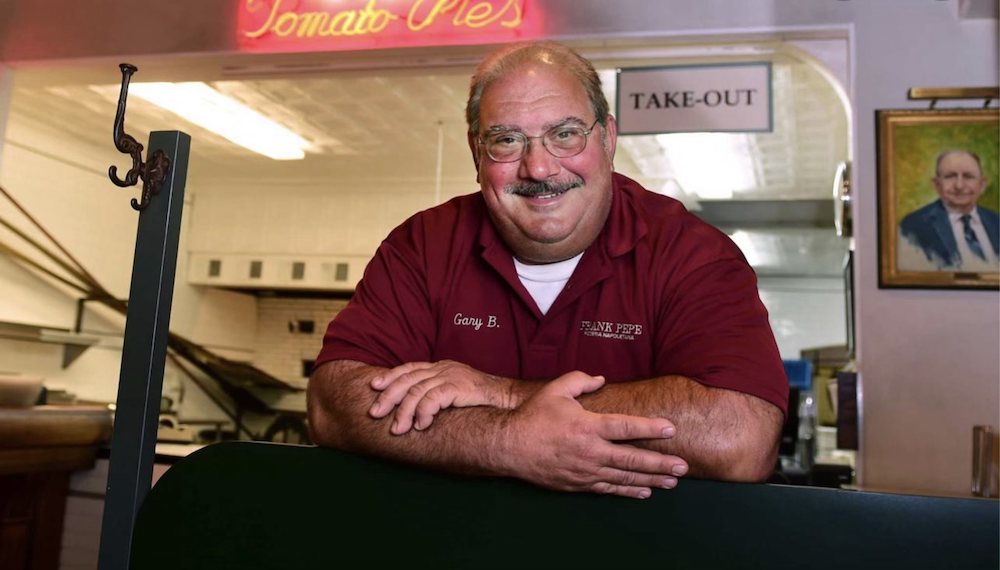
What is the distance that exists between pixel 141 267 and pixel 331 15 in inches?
106

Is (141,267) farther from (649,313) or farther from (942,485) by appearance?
(942,485)

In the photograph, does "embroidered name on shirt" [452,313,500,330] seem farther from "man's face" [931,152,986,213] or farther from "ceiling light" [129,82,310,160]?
"ceiling light" [129,82,310,160]

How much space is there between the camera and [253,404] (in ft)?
25.6

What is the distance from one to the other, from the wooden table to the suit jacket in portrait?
2.84 metres

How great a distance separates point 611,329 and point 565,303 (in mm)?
103

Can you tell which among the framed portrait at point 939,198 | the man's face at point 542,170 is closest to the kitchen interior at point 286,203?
the framed portrait at point 939,198

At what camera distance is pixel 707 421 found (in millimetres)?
1236

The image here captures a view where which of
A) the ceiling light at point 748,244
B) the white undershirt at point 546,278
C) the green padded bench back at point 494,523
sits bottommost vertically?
the green padded bench back at point 494,523

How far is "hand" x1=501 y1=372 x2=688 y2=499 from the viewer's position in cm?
106

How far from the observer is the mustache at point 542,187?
1.62 meters

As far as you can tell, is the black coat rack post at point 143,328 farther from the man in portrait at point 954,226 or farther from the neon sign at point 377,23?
the man in portrait at point 954,226

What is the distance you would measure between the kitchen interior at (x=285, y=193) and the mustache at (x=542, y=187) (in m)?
1.90

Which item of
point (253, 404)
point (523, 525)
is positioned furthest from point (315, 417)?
point (253, 404)

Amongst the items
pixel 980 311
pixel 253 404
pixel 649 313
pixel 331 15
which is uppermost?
pixel 331 15
